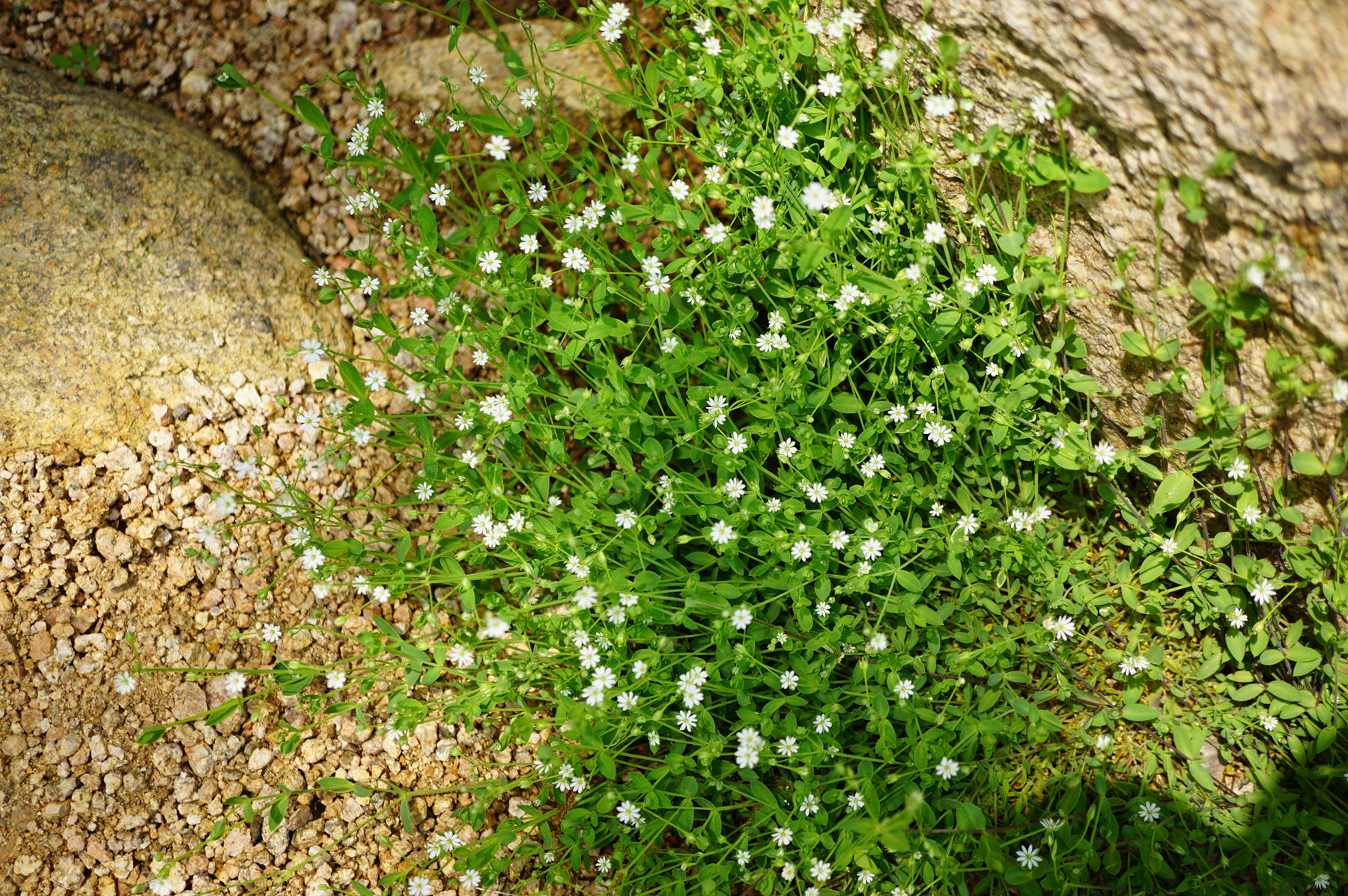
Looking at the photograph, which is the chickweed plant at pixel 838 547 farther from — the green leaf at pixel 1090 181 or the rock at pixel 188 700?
the rock at pixel 188 700

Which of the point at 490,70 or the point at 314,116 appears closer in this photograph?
the point at 314,116

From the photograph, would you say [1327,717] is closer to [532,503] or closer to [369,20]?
[532,503]

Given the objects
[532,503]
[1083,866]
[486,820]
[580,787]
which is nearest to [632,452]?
[532,503]

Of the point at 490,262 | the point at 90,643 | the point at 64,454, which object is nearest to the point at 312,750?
the point at 90,643

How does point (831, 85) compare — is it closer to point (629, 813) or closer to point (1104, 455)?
point (1104, 455)

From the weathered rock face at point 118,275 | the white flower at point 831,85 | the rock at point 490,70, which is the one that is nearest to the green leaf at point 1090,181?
the white flower at point 831,85

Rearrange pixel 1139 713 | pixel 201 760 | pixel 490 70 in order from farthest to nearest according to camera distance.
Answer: pixel 490 70
pixel 201 760
pixel 1139 713

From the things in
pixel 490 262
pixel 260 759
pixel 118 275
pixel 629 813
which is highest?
pixel 490 262
